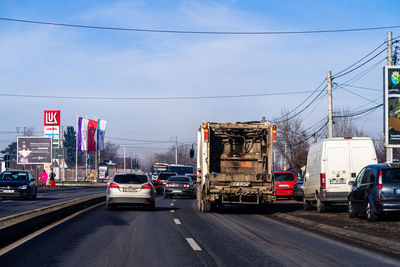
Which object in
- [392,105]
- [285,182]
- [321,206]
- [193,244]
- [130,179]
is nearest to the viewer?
[193,244]

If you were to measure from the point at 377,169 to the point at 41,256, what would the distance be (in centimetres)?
1027

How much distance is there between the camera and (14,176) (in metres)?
32.8

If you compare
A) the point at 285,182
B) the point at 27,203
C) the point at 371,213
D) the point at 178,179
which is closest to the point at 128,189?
the point at 27,203

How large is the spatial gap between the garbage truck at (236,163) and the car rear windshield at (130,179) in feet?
7.63

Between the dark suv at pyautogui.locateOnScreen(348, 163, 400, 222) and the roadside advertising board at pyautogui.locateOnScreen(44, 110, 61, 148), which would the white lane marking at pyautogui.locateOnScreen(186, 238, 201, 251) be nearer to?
the dark suv at pyautogui.locateOnScreen(348, 163, 400, 222)

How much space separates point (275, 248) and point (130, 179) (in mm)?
12414

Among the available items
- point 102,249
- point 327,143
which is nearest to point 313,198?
point 327,143

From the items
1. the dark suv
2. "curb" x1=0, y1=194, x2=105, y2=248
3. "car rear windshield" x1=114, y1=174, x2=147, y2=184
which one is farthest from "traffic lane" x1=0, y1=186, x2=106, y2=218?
the dark suv

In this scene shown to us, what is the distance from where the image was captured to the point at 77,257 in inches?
367

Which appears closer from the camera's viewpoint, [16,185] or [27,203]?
[27,203]

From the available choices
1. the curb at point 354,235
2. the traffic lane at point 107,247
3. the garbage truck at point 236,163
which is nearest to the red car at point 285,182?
the garbage truck at point 236,163

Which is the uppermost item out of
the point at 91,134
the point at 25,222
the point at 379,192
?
the point at 91,134

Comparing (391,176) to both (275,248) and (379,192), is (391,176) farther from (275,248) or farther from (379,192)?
(275,248)

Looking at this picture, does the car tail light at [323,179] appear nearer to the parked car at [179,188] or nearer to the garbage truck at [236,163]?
the garbage truck at [236,163]
